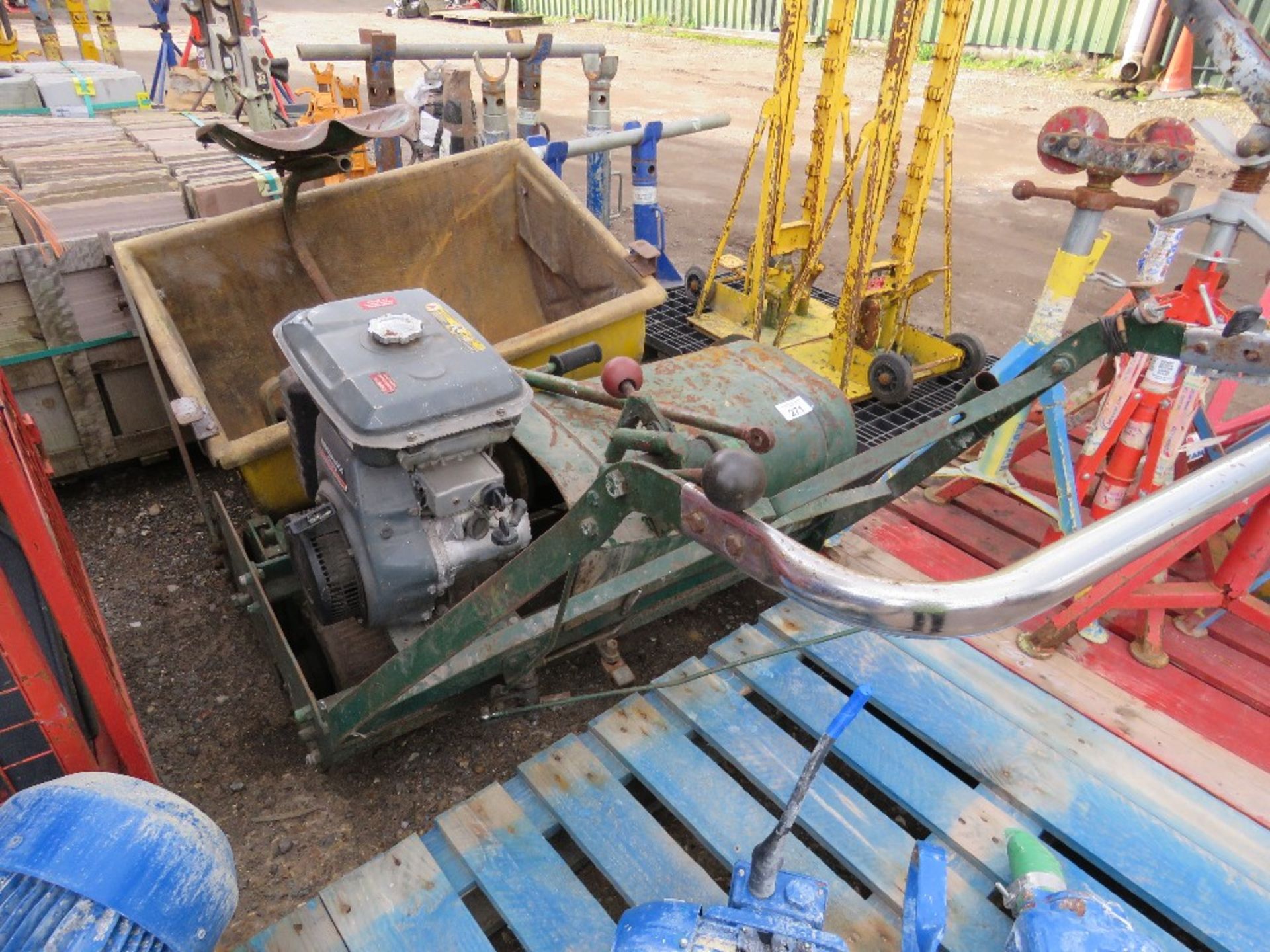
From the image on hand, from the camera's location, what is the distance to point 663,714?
2186 millimetres

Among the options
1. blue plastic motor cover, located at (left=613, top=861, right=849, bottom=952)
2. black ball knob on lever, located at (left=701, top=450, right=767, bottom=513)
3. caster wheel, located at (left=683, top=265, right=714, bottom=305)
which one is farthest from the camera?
caster wheel, located at (left=683, top=265, right=714, bottom=305)

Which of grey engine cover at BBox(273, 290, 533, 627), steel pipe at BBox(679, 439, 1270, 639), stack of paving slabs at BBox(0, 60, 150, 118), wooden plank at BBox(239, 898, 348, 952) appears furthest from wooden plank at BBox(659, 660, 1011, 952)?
stack of paving slabs at BBox(0, 60, 150, 118)

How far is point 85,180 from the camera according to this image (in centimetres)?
351

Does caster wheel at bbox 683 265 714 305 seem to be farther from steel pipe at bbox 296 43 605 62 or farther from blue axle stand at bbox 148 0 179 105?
blue axle stand at bbox 148 0 179 105

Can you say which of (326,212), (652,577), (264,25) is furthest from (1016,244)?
(264,25)

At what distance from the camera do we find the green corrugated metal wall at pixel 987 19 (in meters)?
11.0

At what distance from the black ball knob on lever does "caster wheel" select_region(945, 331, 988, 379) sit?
3313mm

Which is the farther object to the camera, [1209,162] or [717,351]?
[1209,162]

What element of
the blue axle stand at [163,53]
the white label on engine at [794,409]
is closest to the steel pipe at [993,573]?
the white label on engine at [794,409]

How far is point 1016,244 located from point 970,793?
5479mm

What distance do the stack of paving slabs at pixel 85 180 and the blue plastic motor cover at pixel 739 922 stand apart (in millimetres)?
2981

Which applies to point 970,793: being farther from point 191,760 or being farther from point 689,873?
point 191,760

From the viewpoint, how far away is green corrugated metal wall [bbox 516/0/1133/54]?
1097 centimetres

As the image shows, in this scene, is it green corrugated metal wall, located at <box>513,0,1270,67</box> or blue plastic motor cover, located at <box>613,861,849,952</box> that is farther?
green corrugated metal wall, located at <box>513,0,1270,67</box>
